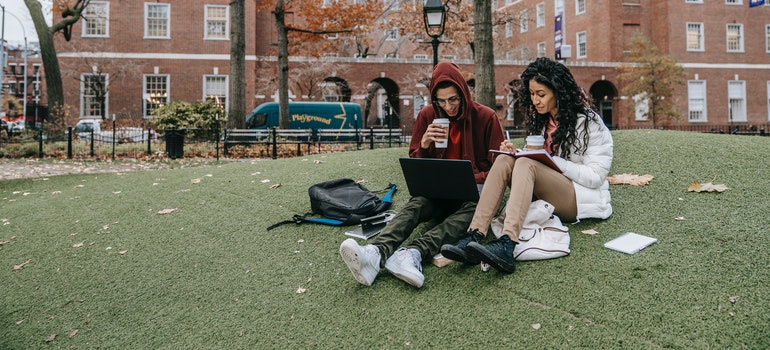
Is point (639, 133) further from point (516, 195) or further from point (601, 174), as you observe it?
point (516, 195)

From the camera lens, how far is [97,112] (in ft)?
96.5

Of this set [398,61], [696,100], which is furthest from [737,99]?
[398,61]

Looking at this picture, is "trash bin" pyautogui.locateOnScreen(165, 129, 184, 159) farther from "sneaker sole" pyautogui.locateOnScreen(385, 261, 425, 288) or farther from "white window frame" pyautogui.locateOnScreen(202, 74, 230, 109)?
"white window frame" pyautogui.locateOnScreen(202, 74, 230, 109)

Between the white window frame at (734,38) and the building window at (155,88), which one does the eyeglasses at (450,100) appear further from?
the white window frame at (734,38)

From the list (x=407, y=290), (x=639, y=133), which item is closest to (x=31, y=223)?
(x=407, y=290)

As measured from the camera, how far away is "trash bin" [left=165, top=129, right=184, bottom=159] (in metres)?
13.8

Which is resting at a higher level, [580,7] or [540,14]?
[540,14]

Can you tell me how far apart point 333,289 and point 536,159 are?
5.58 feet

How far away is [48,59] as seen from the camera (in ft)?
64.3

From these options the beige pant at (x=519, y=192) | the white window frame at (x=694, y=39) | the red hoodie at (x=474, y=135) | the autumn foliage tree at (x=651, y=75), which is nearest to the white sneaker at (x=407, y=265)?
the beige pant at (x=519, y=192)

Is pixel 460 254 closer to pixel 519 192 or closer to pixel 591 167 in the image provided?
pixel 519 192

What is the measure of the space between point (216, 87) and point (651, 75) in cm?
2811

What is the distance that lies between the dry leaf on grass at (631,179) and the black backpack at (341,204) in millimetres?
2474

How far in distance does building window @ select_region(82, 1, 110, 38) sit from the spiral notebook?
3337 cm
